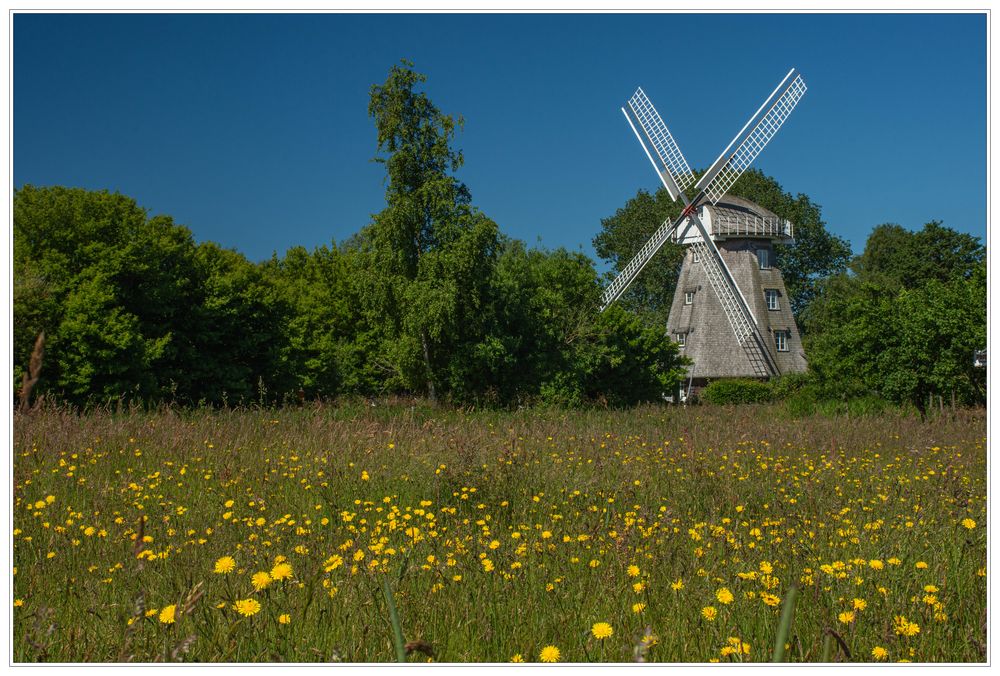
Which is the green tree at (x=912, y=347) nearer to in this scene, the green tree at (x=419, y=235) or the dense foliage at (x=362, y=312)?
the dense foliage at (x=362, y=312)

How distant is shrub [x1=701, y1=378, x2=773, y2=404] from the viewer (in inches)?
1323

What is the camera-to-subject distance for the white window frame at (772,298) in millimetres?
37031

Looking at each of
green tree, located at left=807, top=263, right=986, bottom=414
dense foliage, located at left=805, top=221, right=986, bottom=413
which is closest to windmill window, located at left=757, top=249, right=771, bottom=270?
dense foliage, located at left=805, top=221, right=986, bottom=413

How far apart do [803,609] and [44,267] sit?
82.9 ft

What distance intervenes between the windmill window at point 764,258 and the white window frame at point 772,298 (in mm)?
1101

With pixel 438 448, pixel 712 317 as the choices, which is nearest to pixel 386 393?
pixel 712 317

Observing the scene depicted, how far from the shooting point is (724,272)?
34719 millimetres

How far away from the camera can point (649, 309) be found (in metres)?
52.6

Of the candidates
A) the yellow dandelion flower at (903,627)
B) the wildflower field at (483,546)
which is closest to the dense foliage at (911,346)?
the wildflower field at (483,546)

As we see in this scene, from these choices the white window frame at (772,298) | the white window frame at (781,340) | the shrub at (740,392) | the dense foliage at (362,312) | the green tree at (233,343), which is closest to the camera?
the dense foliage at (362,312)

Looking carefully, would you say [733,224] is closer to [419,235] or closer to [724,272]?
[724,272]

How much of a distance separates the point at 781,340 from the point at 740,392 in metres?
4.70

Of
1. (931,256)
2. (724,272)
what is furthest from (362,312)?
(931,256)

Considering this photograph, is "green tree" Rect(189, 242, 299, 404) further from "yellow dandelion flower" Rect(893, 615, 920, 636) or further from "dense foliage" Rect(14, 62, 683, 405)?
"yellow dandelion flower" Rect(893, 615, 920, 636)
